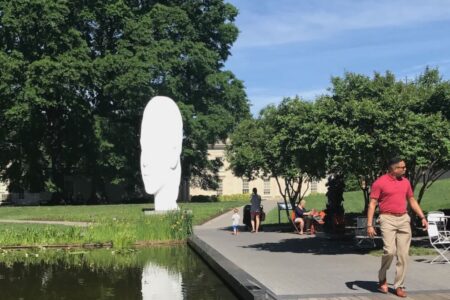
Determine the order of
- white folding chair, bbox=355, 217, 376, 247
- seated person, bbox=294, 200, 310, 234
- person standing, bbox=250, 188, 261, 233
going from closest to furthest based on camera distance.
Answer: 1. white folding chair, bbox=355, 217, 376, 247
2. seated person, bbox=294, 200, 310, 234
3. person standing, bbox=250, 188, 261, 233

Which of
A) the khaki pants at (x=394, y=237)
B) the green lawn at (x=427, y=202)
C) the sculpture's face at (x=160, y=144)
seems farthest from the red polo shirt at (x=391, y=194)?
the green lawn at (x=427, y=202)

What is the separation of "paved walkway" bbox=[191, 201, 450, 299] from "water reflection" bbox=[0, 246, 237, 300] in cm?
67

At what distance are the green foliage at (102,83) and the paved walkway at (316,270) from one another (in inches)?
994

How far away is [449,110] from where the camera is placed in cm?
1313

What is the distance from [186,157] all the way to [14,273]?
33188mm

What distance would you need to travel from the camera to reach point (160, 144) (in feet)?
81.4

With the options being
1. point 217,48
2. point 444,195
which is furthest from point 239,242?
point 217,48

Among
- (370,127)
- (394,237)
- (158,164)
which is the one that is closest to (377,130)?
(370,127)

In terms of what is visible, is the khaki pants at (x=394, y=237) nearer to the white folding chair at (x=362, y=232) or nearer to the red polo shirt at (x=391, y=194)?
the red polo shirt at (x=391, y=194)

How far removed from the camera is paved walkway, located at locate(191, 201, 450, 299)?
27.2ft

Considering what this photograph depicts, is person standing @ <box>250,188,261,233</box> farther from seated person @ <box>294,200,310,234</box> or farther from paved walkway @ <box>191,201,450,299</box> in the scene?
paved walkway @ <box>191,201,450,299</box>

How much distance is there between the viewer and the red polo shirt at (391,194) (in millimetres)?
8148

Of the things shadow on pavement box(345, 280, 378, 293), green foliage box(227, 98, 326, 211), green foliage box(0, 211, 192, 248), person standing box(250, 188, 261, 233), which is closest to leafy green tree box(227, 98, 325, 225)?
green foliage box(227, 98, 326, 211)

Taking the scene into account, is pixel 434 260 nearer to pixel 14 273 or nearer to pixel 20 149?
pixel 14 273
